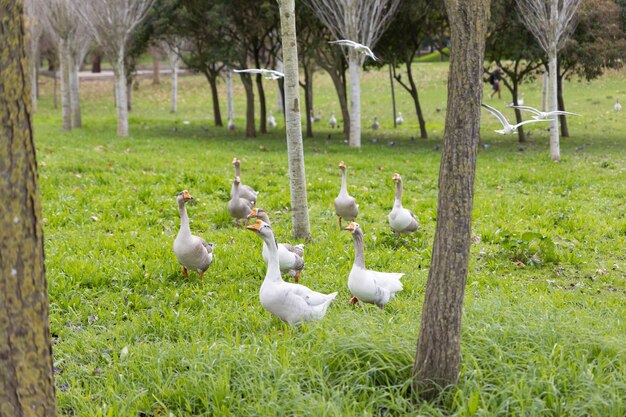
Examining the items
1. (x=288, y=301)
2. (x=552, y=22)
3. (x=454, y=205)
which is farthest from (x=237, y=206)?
(x=552, y=22)

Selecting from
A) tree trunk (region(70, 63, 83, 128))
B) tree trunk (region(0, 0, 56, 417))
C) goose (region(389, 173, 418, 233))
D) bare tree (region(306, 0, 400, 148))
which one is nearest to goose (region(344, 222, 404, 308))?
goose (region(389, 173, 418, 233))

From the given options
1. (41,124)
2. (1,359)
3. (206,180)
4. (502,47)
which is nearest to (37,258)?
(1,359)

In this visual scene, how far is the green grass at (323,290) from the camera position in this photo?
4098 mm

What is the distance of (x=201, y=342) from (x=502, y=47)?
19767 millimetres

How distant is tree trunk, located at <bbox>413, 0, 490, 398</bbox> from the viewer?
3.84m

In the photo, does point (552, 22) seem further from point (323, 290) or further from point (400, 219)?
point (323, 290)

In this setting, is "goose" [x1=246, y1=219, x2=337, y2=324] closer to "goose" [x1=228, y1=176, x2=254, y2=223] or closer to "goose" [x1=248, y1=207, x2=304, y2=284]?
"goose" [x1=248, y1=207, x2=304, y2=284]

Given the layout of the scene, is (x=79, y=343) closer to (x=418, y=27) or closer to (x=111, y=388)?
(x=111, y=388)

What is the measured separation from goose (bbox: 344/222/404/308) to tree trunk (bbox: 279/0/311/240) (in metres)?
2.73

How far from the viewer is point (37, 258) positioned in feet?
10.3

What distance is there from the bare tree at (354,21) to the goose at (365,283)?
14.7 meters

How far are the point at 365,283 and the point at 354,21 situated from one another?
15659 mm

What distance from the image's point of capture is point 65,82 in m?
25.2

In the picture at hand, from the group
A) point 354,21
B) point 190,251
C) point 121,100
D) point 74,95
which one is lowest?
point 190,251
